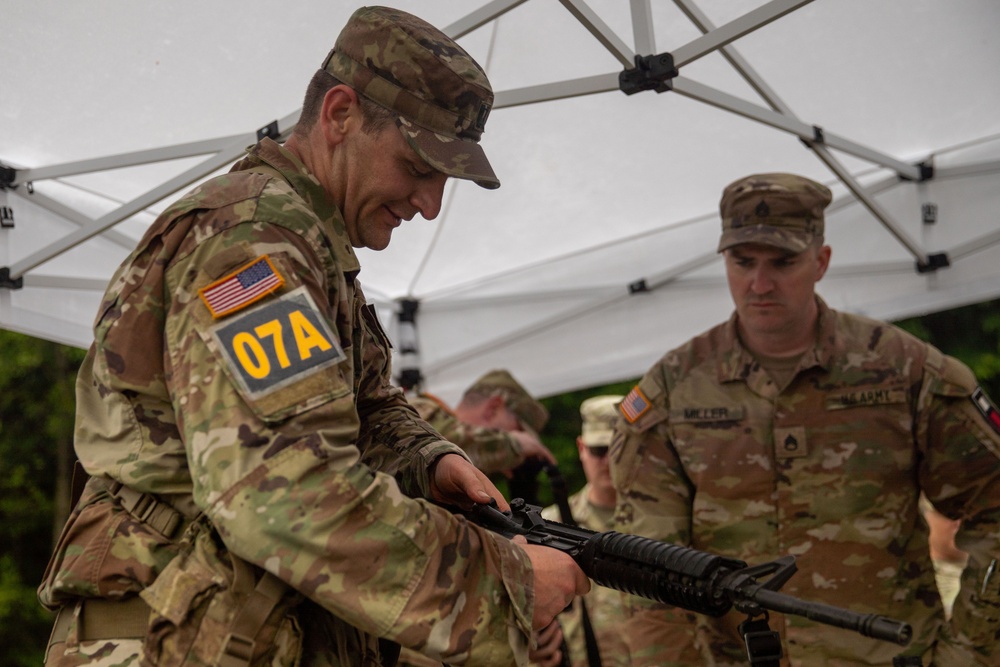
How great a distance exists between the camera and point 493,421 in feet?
17.7

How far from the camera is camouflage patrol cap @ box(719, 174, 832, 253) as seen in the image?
131 inches

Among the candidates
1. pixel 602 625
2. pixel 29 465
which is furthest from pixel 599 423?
pixel 29 465

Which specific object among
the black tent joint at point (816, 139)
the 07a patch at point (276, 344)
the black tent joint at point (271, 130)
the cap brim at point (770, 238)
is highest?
the black tent joint at point (271, 130)

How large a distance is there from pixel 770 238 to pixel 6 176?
2.81 m

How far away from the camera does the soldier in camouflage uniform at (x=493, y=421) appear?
4938 mm

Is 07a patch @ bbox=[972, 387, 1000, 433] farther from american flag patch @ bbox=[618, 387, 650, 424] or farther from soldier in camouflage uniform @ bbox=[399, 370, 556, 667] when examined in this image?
soldier in camouflage uniform @ bbox=[399, 370, 556, 667]

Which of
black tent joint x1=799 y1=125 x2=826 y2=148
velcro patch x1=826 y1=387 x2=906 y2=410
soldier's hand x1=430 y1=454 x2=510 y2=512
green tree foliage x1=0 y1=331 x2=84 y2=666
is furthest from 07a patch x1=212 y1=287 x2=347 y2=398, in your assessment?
green tree foliage x1=0 y1=331 x2=84 y2=666

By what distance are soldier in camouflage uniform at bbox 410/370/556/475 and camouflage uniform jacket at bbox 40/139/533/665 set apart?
9.73 feet

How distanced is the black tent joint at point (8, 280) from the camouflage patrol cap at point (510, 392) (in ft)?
7.66

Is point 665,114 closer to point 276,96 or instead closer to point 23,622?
point 276,96

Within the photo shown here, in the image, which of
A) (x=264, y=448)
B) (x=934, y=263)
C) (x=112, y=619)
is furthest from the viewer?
(x=934, y=263)

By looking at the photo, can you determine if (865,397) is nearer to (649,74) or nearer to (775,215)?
(775,215)

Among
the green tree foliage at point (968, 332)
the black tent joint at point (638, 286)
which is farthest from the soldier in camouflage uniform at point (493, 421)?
the green tree foliage at point (968, 332)

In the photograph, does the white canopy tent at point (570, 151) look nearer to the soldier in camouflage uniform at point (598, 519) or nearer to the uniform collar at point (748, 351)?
the soldier in camouflage uniform at point (598, 519)
